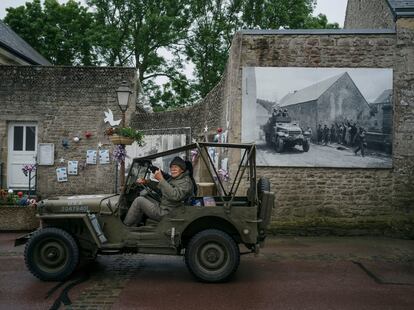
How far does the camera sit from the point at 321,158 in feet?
36.8

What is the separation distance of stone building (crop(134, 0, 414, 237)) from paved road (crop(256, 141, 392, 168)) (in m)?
0.13

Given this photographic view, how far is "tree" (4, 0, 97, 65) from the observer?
32281 mm

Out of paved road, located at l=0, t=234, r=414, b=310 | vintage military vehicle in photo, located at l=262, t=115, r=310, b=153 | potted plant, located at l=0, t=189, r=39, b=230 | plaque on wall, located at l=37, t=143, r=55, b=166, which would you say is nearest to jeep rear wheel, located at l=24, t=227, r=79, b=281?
paved road, located at l=0, t=234, r=414, b=310

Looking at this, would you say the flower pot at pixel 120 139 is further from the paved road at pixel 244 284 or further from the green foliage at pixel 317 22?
the green foliage at pixel 317 22

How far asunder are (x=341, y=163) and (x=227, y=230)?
498 cm

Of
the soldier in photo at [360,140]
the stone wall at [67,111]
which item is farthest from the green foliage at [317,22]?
the soldier in photo at [360,140]

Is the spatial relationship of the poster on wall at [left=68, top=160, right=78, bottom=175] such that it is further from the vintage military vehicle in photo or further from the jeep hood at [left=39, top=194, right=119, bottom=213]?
the jeep hood at [left=39, top=194, right=119, bottom=213]

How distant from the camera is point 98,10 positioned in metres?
33.9

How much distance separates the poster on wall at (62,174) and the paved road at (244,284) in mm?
6755

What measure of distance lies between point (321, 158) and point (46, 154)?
8.88 meters

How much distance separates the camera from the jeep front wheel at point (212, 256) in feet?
22.2

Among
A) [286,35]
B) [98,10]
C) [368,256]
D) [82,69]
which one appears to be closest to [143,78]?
[98,10]

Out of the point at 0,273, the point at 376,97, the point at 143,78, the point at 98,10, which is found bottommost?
the point at 0,273

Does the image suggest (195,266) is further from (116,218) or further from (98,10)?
(98,10)
